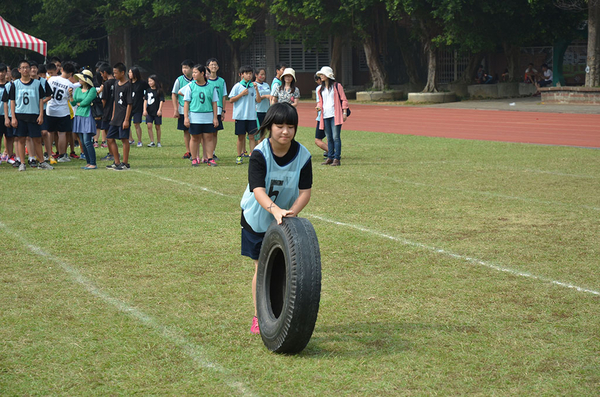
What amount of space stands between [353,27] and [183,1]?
1113 cm

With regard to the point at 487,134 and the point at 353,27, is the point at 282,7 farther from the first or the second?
the point at 487,134

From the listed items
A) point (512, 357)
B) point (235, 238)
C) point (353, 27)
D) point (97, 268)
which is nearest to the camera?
point (512, 357)

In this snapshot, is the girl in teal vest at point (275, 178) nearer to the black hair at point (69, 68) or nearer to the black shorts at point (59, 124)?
the black shorts at point (59, 124)

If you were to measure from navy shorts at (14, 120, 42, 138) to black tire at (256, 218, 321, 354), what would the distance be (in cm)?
955

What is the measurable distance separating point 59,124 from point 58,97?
52 cm

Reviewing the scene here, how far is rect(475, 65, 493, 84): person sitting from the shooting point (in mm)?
38594

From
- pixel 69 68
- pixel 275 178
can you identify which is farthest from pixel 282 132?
pixel 69 68

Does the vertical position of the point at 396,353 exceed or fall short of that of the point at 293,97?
it falls short

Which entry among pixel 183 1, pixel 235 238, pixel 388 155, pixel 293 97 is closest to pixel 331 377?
pixel 235 238

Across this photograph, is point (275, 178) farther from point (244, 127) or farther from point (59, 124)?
point (59, 124)

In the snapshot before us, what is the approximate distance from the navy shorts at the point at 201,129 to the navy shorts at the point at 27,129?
106 inches

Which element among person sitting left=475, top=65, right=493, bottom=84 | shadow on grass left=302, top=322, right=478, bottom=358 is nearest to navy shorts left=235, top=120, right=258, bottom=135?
shadow on grass left=302, top=322, right=478, bottom=358

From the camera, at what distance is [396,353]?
446cm

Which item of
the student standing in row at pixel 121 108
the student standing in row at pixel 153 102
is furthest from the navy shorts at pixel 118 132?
the student standing in row at pixel 153 102
